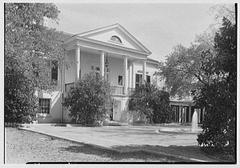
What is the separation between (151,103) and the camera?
58.0ft

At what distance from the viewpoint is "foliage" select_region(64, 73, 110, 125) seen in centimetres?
1533

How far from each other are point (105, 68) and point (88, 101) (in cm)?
365

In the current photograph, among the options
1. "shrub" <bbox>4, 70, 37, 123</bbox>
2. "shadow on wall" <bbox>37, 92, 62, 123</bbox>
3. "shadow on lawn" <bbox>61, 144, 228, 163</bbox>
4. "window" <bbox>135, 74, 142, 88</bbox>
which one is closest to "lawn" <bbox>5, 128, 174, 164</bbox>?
"shadow on lawn" <bbox>61, 144, 228, 163</bbox>

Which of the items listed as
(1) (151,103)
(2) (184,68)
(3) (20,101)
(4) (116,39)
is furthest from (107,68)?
(3) (20,101)

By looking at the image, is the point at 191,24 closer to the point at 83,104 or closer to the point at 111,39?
the point at 83,104

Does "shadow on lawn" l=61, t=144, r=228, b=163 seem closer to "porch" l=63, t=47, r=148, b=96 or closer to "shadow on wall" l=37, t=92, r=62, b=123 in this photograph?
"shadow on wall" l=37, t=92, r=62, b=123

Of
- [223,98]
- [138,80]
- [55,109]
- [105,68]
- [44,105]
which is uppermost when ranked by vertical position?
[105,68]

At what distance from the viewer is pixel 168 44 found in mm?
8680

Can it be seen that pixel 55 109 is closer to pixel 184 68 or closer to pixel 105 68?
pixel 105 68

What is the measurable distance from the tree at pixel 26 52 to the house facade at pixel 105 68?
9.60 ft

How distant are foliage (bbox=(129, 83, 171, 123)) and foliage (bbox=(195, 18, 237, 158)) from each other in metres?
9.19

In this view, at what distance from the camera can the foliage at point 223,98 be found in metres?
6.05

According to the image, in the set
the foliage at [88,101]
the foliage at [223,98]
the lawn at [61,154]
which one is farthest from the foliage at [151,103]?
the foliage at [223,98]

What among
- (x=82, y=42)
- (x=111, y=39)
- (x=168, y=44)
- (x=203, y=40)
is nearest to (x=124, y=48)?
(x=111, y=39)
